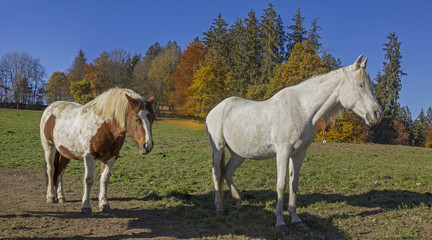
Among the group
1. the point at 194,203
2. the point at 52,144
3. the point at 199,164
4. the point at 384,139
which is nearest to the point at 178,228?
the point at 194,203

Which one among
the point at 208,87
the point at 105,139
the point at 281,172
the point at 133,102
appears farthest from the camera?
the point at 208,87

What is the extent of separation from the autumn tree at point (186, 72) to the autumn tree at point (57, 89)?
26780 millimetres

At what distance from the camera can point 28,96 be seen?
55.0m

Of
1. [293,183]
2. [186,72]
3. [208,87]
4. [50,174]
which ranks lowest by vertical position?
[50,174]

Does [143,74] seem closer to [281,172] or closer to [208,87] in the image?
[208,87]

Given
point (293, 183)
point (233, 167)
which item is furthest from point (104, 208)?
point (293, 183)

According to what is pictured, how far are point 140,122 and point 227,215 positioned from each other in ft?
8.28

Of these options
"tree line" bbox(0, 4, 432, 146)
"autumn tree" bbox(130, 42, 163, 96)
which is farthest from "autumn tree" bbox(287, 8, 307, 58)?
"autumn tree" bbox(130, 42, 163, 96)

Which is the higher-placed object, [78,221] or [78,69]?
[78,69]

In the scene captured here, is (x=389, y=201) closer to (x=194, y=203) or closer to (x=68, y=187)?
(x=194, y=203)

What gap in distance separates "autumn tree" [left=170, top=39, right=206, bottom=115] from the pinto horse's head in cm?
3268

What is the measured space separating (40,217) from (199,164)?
23.9 feet

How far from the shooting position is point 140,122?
16.2 ft

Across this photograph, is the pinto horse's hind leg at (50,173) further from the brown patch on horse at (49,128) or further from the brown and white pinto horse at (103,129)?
the brown and white pinto horse at (103,129)
